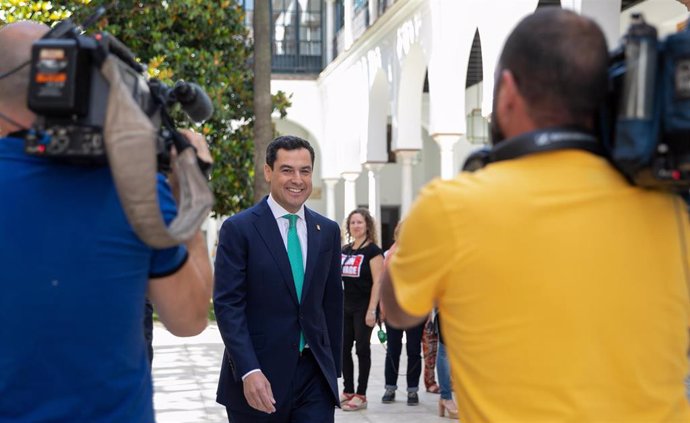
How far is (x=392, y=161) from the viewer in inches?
1446

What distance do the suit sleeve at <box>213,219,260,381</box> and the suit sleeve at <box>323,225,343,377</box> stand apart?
45 centimetres

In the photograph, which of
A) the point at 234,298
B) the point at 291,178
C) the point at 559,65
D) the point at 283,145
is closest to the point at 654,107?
the point at 559,65

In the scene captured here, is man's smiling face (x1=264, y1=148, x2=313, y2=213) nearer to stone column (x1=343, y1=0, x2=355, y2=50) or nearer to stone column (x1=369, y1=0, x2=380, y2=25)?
stone column (x1=369, y1=0, x2=380, y2=25)

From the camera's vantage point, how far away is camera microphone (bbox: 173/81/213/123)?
2865 mm

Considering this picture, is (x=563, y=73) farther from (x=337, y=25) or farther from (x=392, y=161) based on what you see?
(x=392, y=161)

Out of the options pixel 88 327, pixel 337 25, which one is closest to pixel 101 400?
pixel 88 327

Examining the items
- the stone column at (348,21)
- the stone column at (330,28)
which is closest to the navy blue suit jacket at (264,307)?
the stone column at (348,21)

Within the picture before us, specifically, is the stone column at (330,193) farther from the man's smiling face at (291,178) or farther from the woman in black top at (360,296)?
the man's smiling face at (291,178)

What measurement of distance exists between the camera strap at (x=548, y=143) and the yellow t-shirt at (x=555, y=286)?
21 mm

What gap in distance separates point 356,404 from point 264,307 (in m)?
5.58

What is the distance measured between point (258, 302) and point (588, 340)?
305cm

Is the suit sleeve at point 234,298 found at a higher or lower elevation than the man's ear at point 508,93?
lower

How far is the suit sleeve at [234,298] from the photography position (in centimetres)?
500

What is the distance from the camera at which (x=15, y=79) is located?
2.74 metres
